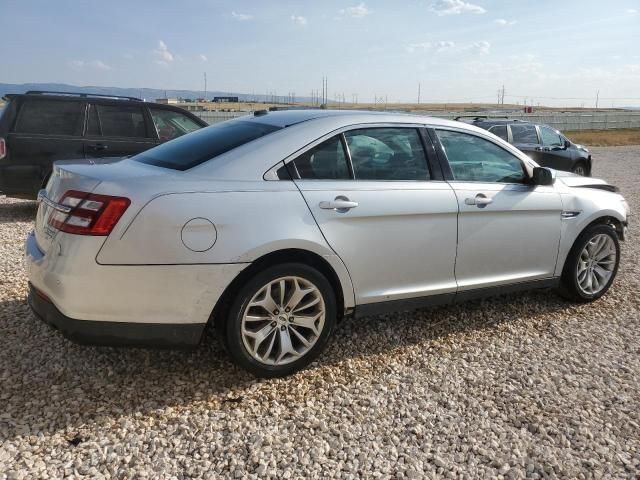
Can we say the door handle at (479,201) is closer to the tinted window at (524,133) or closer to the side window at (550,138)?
the tinted window at (524,133)

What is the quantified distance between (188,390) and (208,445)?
1.89 feet

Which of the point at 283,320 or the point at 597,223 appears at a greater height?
the point at 597,223

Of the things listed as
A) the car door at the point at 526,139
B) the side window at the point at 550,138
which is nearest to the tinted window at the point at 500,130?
the car door at the point at 526,139

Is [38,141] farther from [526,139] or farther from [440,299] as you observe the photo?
[526,139]

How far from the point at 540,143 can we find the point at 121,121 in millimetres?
9385

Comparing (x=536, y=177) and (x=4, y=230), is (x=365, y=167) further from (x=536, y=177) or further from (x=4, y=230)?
(x=4, y=230)

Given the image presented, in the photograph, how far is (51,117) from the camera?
7.89m

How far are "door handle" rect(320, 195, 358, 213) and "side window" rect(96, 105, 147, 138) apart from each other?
590 cm

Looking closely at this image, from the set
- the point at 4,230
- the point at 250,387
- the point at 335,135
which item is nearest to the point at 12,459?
the point at 250,387

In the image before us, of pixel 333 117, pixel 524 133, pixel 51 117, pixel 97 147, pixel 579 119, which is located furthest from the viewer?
pixel 579 119

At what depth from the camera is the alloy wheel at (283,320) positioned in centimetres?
320

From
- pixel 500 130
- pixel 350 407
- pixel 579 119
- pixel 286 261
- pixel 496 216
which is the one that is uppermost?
pixel 579 119

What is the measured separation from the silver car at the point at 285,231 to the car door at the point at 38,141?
477 cm

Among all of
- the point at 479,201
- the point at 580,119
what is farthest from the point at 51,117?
the point at 580,119
